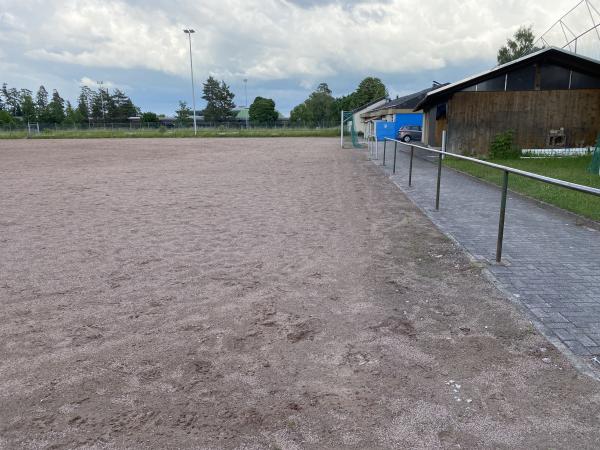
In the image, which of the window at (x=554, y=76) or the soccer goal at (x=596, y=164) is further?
the window at (x=554, y=76)

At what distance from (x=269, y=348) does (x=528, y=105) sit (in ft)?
71.1

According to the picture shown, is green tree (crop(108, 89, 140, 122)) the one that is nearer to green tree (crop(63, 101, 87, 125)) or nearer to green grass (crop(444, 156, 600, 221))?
green tree (crop(63, 101, 87, 125))

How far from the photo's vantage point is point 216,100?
3991 inches

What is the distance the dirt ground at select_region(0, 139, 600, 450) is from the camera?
2551mm

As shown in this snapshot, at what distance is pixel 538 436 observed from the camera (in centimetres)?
246

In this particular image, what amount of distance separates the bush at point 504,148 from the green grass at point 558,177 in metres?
0.82

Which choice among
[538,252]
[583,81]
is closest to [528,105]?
[583,81]

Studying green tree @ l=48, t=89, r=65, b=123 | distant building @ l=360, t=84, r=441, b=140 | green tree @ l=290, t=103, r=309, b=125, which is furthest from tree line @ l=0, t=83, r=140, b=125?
distant building @ l=360, t=84, r=441, b=140

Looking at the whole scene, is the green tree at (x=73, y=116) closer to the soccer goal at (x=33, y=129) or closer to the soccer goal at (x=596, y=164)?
the soccer goal at (x=33, y=129)

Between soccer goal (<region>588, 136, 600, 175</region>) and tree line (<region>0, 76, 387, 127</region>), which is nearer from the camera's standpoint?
soccer goal (<region>588, 136, 600, 175</region>)

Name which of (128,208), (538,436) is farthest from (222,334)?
(128,208)

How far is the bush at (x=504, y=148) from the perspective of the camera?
63.9ft

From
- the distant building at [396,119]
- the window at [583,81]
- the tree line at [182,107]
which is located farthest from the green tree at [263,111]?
the window at [583,81]

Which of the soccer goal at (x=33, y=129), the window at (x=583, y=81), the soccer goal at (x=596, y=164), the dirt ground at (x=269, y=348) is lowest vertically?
the dirt ground at (x=269, y=348)
